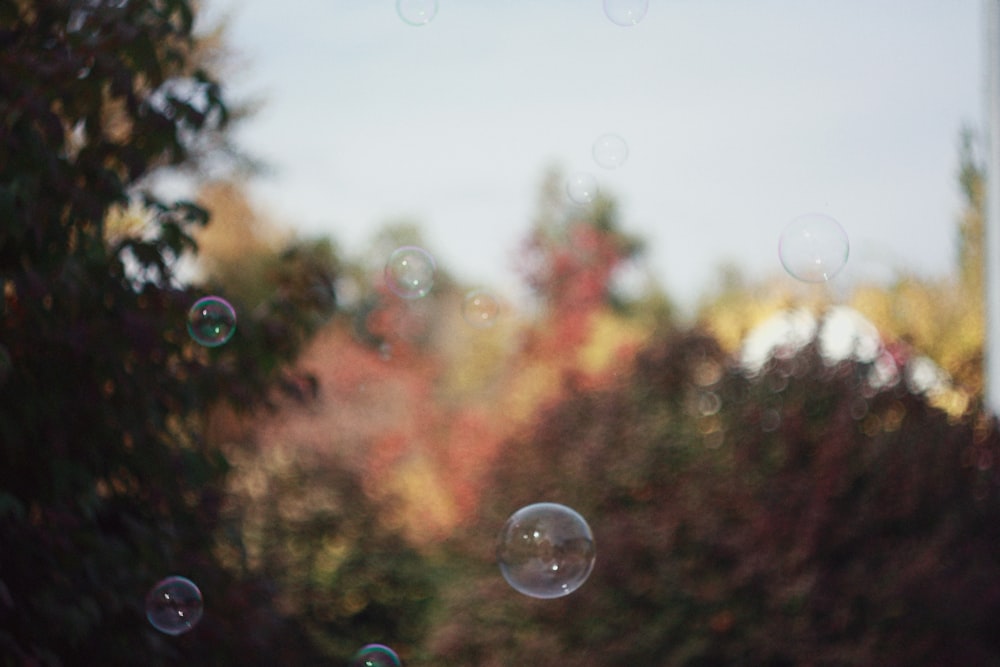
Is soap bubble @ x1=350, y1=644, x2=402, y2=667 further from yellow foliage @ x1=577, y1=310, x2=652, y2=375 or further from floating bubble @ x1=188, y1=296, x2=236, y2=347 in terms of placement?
yellow foliage @ x1=577, y1=310, x2=652, y2=375

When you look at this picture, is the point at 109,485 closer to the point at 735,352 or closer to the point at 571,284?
the point at 735,352

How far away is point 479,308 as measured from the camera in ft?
19.1

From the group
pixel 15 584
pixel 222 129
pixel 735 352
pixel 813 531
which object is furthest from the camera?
pixel 735 352

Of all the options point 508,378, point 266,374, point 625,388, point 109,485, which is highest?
point 508,378

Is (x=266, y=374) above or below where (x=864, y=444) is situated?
below

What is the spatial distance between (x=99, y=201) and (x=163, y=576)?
1037 mm

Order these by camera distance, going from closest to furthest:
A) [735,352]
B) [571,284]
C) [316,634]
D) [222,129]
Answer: [222,129]
[735,352]
[316,634]
[571,284]

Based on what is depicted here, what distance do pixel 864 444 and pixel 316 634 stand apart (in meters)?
4.55

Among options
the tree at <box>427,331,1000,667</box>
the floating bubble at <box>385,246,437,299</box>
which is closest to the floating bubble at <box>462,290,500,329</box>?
the floating bubble at <box>385,246,437,299</box>

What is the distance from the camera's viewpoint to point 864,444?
5809 millimetres

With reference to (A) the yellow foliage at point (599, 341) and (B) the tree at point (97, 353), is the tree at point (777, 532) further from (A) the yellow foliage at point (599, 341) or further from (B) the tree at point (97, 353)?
(A) the yellow foliage at point (599, 341)

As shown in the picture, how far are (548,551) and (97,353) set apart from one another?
2035 millimetres

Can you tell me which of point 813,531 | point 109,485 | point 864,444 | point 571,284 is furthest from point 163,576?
point 571,284

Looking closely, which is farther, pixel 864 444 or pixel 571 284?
pixel 571 284
